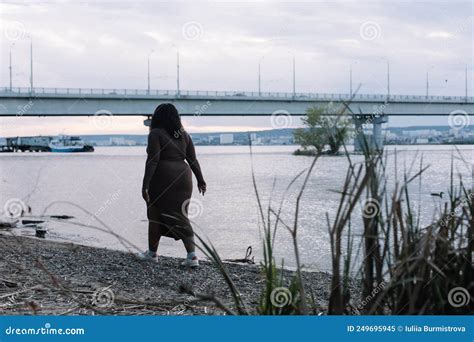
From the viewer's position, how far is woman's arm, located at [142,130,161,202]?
25.8 feet

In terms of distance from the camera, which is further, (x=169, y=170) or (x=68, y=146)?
(x=68, y=146)

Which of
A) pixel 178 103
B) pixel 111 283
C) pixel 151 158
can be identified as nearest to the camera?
pixel 111 283

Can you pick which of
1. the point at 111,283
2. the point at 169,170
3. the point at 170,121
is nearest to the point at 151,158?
the point at 169,170

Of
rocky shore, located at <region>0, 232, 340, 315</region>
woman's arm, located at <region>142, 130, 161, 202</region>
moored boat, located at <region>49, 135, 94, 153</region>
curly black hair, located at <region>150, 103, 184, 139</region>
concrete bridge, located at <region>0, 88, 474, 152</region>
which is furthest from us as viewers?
moored boat, located at <region>49, 135, 94, 153</region>

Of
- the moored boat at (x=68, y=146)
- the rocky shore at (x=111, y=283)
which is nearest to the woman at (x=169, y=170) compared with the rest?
the rocky shore at (x=111, y=283)

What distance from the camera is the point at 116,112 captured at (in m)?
57.5

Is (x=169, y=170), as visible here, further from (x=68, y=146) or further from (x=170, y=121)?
(x=68, y=146)

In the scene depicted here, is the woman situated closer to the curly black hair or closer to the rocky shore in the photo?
the curly black hair

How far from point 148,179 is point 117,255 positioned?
1.73 metres

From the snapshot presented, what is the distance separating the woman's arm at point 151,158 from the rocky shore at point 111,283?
0.89 meters

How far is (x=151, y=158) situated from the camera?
7895 millimetres

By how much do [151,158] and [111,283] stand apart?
1.69 m

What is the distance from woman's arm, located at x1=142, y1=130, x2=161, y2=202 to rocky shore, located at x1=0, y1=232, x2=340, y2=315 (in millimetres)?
887

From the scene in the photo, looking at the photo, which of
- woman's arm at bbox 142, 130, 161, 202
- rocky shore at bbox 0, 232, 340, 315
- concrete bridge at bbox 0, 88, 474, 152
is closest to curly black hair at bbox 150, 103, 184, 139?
woman's arm at bbox 142, 130, 161, 202
